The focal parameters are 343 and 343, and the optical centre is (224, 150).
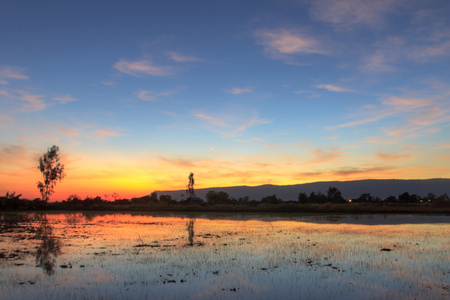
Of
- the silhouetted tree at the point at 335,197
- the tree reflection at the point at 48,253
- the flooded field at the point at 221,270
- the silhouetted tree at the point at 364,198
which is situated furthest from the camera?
the silhouetted tree at the point at 364,198

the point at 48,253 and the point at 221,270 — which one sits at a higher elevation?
the point at 48,253

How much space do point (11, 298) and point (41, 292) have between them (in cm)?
91

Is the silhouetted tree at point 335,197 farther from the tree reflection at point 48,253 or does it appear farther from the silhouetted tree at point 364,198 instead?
the tree reflection at point 48,253

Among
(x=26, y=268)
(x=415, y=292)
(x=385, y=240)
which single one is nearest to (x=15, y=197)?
(x=26, y=268)

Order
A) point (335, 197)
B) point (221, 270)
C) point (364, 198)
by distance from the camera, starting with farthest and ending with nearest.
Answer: point (364, 198) → point (335, 197) → point (221, 270)

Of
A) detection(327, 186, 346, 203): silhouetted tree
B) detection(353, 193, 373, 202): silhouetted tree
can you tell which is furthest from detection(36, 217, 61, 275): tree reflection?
detection(353, 193, 373, 202): silhouetted tree

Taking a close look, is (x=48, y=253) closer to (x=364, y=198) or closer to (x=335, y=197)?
(x=335, y=197)

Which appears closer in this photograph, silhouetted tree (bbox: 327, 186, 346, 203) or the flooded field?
the flooded field

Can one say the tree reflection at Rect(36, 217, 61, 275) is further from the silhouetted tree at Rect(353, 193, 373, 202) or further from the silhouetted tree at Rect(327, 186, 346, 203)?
the silhouetted tree at Rect(353, 193, 373, 202)

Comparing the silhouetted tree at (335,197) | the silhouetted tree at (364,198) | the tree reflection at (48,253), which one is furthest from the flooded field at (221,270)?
the silhouetted tree at (364,198)

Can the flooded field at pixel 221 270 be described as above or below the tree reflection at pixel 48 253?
below

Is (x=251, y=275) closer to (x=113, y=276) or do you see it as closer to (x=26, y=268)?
(x=113, y=276)

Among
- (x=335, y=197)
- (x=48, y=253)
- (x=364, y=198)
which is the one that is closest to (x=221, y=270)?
(x=48, y=253)

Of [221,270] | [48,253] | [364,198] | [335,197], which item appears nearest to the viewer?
[221,270]
